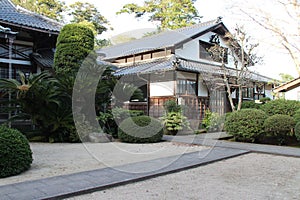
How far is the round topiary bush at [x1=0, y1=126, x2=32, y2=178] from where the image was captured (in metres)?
4.46

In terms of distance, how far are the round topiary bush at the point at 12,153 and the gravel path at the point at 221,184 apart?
174cm

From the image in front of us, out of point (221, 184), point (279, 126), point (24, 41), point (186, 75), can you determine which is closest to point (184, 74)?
point (186, 75)

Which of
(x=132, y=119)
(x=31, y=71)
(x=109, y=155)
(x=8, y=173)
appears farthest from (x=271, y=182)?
(x=31, y=71)

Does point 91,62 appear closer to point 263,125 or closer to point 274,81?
point 263,125

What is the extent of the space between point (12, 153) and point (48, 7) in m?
27.8

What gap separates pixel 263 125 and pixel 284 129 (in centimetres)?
67

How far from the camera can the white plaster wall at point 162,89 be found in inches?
503

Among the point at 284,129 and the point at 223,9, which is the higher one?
the point at 223,9

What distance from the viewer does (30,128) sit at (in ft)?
34.8

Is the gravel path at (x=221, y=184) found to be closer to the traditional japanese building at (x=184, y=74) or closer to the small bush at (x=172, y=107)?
the small bush at (x=172, y=107)

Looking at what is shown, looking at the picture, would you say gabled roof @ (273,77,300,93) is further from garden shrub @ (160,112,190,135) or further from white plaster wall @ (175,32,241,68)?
garden shrub @ (160,112,190,135)

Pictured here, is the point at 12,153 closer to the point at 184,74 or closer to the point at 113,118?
the point at 113,118

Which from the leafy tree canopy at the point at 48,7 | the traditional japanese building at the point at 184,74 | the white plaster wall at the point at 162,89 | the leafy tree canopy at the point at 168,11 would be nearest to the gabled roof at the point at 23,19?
the traditional japanese building at the point at 184,74

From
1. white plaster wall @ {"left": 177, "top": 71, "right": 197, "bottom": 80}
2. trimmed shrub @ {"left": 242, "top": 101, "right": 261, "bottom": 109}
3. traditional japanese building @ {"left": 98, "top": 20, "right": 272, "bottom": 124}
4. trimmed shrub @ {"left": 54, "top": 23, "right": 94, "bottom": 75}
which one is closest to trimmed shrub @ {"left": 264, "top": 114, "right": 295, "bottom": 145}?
traditional japanese building @ {"left": 98, "top": 20, "right": 272, "bottom": 124}
